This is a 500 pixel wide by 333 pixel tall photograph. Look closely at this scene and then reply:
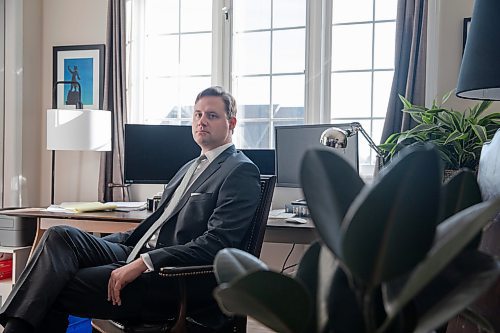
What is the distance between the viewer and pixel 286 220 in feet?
9.15

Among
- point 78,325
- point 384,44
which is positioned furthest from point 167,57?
point 78,325

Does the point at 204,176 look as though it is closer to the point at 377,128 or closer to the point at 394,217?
the point at 377,128

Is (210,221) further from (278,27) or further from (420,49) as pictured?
(278,27)

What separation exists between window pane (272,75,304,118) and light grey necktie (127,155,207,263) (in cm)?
121

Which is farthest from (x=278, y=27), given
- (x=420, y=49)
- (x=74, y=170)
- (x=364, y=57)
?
(x=74, y=170)

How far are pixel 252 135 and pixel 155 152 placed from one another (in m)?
0.73

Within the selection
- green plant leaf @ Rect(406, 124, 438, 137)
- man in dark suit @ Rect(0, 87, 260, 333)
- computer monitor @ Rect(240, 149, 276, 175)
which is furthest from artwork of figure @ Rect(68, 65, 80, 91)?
green plant leaf @ Rect(406, 124, 438, 137)

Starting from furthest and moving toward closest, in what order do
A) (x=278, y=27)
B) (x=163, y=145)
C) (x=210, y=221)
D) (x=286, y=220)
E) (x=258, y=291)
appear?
(x=278, y=27), (x=163, y=145), (x=286, y=220), (x=210, y=221), (x=258, y=291)

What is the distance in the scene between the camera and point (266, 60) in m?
3.63

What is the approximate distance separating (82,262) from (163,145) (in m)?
1.19

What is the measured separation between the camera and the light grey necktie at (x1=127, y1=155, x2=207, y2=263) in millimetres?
2270

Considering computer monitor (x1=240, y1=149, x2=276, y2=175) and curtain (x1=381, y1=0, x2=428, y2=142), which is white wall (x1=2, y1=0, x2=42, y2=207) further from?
curtain (x1=381, y1=0, x2=428, y2=142)

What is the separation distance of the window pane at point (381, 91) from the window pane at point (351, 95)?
1.4 inches

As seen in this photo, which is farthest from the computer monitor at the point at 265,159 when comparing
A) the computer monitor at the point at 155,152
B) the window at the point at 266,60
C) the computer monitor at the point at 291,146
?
the window at the point at 266,60
